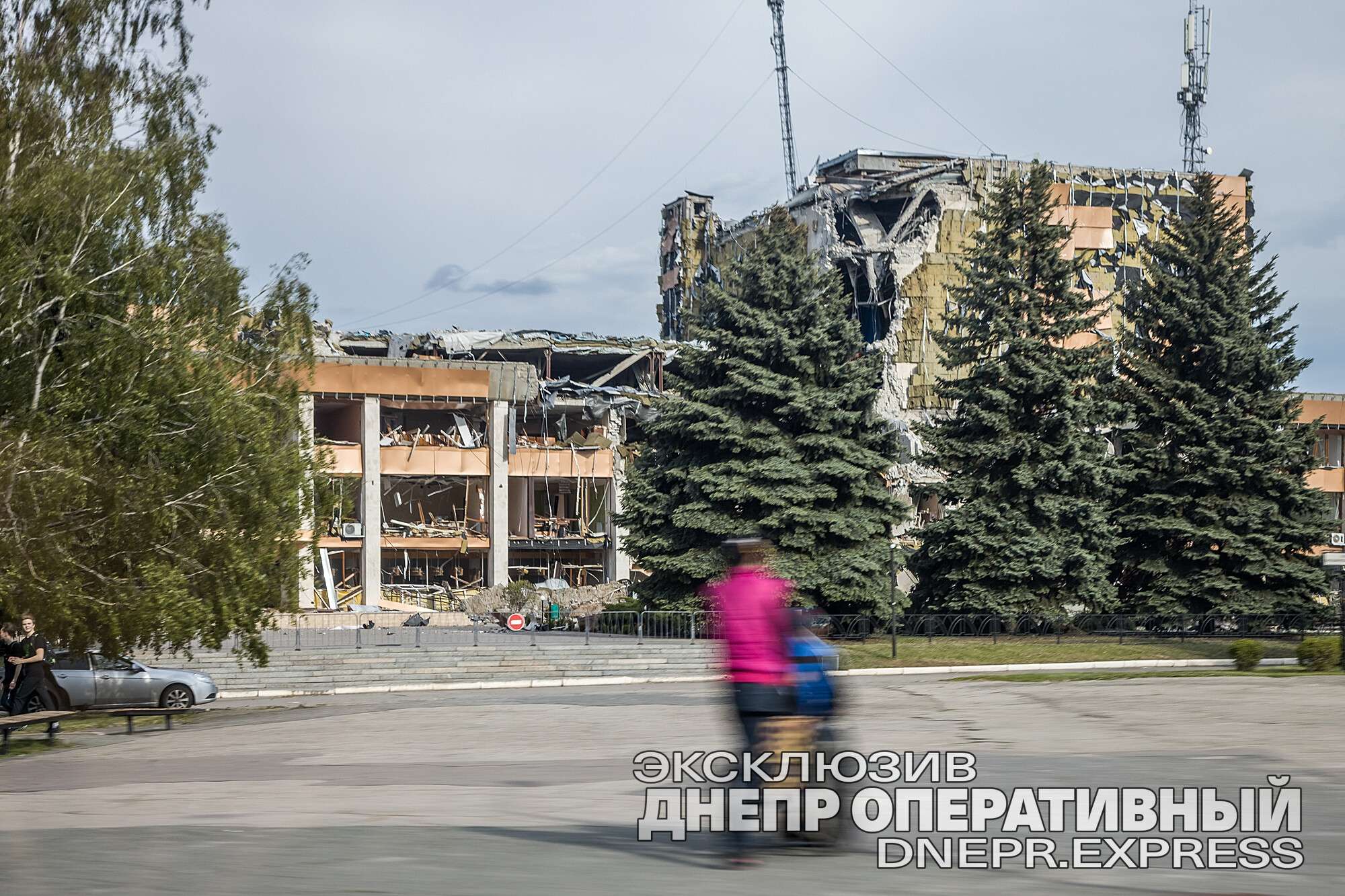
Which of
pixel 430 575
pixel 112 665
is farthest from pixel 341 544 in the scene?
pixel 112 665

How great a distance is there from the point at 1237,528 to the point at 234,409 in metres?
35.3

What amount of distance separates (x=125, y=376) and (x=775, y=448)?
25895mm

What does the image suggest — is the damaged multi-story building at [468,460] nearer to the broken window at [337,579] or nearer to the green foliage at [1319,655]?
the broken window at [337,579]

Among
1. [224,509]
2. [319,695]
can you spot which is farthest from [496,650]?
[224,509]

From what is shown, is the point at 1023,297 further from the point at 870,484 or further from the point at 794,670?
the point at 794,670

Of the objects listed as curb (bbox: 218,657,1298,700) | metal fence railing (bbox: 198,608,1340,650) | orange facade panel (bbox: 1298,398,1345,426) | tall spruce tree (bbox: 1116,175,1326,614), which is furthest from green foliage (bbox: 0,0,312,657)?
orange facade panel (bbox: 1298,398,1345,426)

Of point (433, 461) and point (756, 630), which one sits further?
point (433, 461)

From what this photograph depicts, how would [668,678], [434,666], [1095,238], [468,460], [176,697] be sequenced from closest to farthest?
[176,697] < [434,666] < [668,678] < [468,460] < [1095,238]

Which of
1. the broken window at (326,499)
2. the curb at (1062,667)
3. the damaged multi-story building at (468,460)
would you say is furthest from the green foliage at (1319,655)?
the damaged multi-story building at (468,460)

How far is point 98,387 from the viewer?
21.5 m

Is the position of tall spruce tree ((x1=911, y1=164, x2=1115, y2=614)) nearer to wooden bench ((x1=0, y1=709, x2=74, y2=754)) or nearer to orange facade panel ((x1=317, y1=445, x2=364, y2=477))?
wooden bench ((x1=0, y1=709, x2=74, y2=754))

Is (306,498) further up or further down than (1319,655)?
further up

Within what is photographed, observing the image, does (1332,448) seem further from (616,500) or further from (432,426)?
(432,426)

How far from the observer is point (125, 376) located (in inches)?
855
